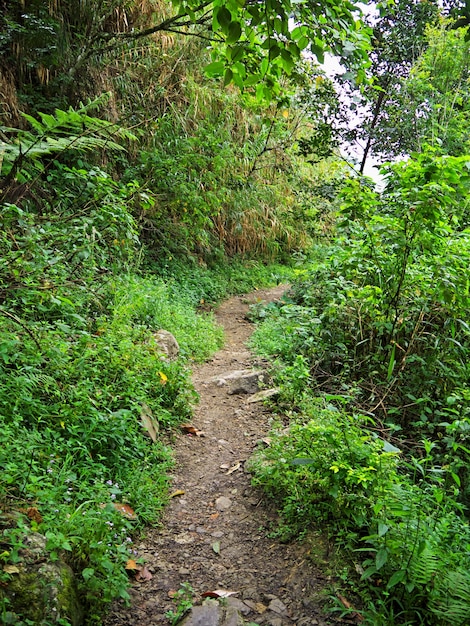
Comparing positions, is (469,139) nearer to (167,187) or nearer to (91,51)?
(167,187)

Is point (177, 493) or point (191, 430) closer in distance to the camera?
point (177, 493)

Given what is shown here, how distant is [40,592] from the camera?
6.41 ft

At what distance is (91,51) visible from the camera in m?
6.55

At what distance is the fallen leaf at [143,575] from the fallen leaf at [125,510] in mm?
296

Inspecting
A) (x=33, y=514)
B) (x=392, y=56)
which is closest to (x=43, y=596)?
(x=33, y=514)

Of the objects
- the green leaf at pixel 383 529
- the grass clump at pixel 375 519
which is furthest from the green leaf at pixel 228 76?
the green leaf at pixel 383 529

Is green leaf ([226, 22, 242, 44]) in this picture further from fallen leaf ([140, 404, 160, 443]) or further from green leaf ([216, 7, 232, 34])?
fallen leaf ([140, 404, 160, 443])

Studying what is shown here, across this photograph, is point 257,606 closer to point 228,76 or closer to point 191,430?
point 191,430

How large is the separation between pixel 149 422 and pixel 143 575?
131 cm

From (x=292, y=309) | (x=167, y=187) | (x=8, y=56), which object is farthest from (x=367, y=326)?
(x=8, y=56)

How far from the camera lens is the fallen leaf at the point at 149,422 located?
3666 mm

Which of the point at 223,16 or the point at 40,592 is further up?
the point at 223,16

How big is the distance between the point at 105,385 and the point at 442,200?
122 inches

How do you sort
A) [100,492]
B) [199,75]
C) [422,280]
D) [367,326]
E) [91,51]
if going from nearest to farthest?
[100,492]
[422,280]
[367,326]
[91,51]
[199,75]
